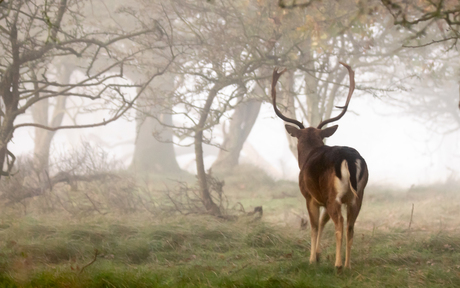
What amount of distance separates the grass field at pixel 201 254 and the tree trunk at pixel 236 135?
26.9 feet

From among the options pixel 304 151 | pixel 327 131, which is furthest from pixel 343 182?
pixel 327 131

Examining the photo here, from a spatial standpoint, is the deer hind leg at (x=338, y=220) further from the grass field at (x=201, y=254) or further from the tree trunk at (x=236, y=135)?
the tree trunk at (x=236, y=135)

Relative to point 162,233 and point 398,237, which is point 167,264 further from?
point 398,237

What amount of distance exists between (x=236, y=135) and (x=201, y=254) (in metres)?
12.0

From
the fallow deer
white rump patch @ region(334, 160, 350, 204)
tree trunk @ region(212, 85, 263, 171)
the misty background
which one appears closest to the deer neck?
the fallow deer

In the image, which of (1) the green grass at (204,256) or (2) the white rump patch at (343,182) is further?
(2) the white rump patch at (343,182)

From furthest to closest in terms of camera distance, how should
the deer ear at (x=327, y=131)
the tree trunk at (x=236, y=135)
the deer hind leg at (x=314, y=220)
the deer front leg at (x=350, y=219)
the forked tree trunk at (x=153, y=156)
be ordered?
the forked tree trunk at (x=153, y=156) < the tree trunk at (x=236, y=135) < the deer ear at (x=327, y=131) < the deer hind leg at (x=314, y=220) < the deer front leg at (x=350, y=219)

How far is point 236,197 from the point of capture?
12797 millimetres

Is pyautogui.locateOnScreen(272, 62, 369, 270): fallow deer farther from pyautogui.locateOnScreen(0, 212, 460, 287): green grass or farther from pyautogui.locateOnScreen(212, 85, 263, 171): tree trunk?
pyautogui.locateOnScreen(212, 85, 263, 171): tree trunk

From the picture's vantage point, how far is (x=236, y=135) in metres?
17.7

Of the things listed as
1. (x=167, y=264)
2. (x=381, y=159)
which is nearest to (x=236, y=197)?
(x=167, y=264)

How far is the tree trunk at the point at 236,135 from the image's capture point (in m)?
16.9

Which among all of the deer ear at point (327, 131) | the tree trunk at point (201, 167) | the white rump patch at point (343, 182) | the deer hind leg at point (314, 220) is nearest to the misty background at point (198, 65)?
the tree trunk at point (201, 167)

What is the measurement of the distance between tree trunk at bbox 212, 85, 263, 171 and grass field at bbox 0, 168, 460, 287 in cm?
819
